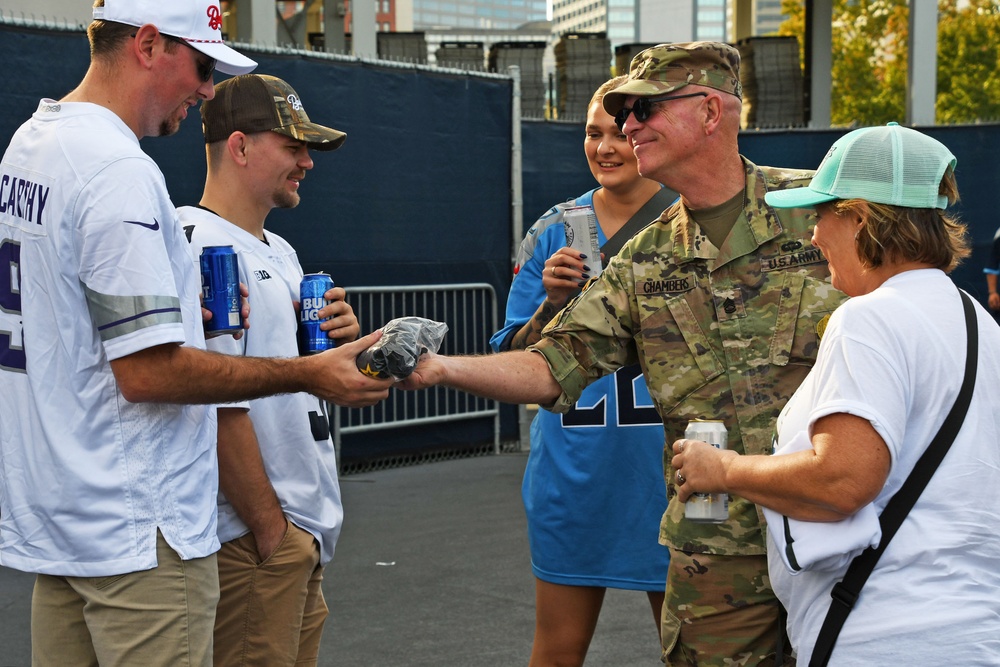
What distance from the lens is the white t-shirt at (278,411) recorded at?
3.29 m

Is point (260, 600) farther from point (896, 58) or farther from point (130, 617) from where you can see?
point (896, 58)

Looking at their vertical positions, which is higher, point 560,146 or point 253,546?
point 560,146

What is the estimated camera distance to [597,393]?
13.1 ft

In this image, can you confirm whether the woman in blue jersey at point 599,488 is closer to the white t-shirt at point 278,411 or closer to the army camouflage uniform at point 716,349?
the army camouflage uniform at point 716,349

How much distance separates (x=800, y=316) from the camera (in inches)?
121

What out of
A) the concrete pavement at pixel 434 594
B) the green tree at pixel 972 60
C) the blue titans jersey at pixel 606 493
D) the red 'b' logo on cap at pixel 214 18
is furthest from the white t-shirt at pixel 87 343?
the green tree at pixel 972 60

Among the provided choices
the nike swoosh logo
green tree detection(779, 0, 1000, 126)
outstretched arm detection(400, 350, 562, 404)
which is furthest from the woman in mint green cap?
green tree detection(779, 0, 1000, 126)

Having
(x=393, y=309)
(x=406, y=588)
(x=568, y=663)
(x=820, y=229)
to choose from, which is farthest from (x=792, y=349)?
(x=393, y=309)

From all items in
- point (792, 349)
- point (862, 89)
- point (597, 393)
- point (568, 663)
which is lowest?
point (568, 663)

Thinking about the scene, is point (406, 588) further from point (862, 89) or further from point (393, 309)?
point (862, 89)

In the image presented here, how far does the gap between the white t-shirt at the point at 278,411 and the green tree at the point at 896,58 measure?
119ft

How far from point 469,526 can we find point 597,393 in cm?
406

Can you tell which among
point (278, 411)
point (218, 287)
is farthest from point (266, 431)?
point (218, 287)

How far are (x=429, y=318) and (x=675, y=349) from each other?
267 inches
